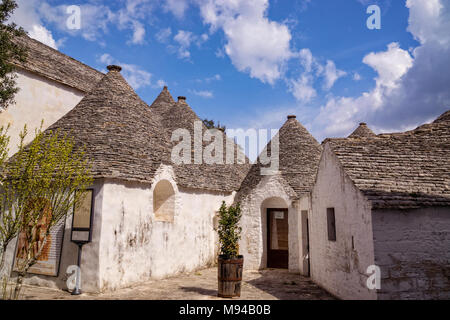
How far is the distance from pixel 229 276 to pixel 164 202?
188 inches

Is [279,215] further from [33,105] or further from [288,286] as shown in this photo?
[33,105]

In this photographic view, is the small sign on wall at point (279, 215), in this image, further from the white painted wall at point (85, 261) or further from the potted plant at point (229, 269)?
the white painted wall at point (85, 261)

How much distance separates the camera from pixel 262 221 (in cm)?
1372

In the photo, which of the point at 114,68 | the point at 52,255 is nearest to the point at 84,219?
the point at 52,255

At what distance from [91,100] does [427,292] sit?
11653 millimetres

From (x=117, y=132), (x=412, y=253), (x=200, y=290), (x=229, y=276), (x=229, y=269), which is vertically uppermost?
(x=117, y=132)

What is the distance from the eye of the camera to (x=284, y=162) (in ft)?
48.9

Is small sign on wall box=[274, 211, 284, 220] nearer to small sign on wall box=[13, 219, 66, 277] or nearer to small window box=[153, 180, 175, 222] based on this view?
small window box=[153, 180, 175, 222]

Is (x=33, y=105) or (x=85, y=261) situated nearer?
(x=85, y=261)

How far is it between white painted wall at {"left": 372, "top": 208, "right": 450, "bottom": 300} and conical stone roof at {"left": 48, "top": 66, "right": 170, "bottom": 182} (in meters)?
6.93

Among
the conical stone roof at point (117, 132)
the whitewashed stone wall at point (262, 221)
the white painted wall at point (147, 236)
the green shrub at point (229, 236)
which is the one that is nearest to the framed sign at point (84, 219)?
the white painted wall at point (147, 236)

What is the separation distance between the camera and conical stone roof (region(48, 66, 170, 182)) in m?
9.67

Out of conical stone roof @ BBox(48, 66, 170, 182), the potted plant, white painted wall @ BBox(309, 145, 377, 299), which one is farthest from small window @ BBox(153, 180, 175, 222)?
white painted wall @ BBox(309, 145, 377, 299)

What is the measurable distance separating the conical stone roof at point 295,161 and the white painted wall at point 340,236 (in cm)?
364
